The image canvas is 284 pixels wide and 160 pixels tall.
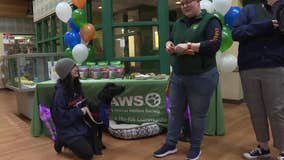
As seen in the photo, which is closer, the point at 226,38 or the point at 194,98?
the point at 194,98

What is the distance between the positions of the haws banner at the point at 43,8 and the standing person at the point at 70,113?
12.4 feet

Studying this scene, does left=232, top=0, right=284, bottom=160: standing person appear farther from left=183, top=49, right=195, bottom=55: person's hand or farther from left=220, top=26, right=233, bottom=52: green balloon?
left=220, top=26, right=233, bottom=52: green balloon

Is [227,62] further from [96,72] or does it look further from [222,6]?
[96,72]

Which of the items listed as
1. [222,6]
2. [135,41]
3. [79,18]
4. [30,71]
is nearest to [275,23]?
[222,6]

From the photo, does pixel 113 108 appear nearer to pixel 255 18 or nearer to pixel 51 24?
pixel 255 18

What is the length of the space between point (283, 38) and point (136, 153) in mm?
1667

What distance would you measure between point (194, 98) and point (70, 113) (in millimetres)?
1179

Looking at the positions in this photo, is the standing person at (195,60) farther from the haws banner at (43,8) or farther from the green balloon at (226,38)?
the haws banner at (43,8)

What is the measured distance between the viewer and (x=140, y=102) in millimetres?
3338

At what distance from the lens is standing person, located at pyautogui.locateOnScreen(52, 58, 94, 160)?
2.64m

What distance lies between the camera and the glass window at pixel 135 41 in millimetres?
4094

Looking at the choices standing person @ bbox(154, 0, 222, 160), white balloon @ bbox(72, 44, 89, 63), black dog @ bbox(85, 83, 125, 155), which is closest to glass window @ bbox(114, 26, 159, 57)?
white balloon @ bbox(72, 44, 89, 63)

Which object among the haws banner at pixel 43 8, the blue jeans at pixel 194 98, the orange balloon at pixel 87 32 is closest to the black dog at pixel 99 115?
the blue jeans at pixel 194 98

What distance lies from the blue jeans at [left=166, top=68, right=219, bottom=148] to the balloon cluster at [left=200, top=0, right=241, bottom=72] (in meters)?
0.90
